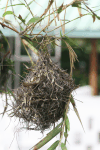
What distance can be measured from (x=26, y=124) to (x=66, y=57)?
3.53 meters

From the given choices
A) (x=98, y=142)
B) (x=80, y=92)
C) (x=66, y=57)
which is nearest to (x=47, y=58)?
(x=98, y=142)

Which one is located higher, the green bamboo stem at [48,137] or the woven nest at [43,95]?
the woven nest at [43,95]

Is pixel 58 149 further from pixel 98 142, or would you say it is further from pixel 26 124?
pixel 98 142

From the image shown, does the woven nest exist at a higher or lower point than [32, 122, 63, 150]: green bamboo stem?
higher

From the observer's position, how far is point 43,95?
0.51 metres

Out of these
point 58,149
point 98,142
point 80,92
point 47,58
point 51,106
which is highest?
point 47,58

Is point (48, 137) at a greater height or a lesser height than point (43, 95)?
lesser

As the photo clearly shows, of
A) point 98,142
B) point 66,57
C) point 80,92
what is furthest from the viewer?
point 66,57

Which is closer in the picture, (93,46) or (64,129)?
(64,129)

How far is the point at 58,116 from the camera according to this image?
55cm

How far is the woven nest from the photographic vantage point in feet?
1.67

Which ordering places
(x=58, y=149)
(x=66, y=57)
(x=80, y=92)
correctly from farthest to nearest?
1. (x=66, y=57)
2. (x=80, y=92)
3. (x=58, y=149)

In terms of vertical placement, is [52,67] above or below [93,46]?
below

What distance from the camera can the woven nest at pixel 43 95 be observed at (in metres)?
0.51
